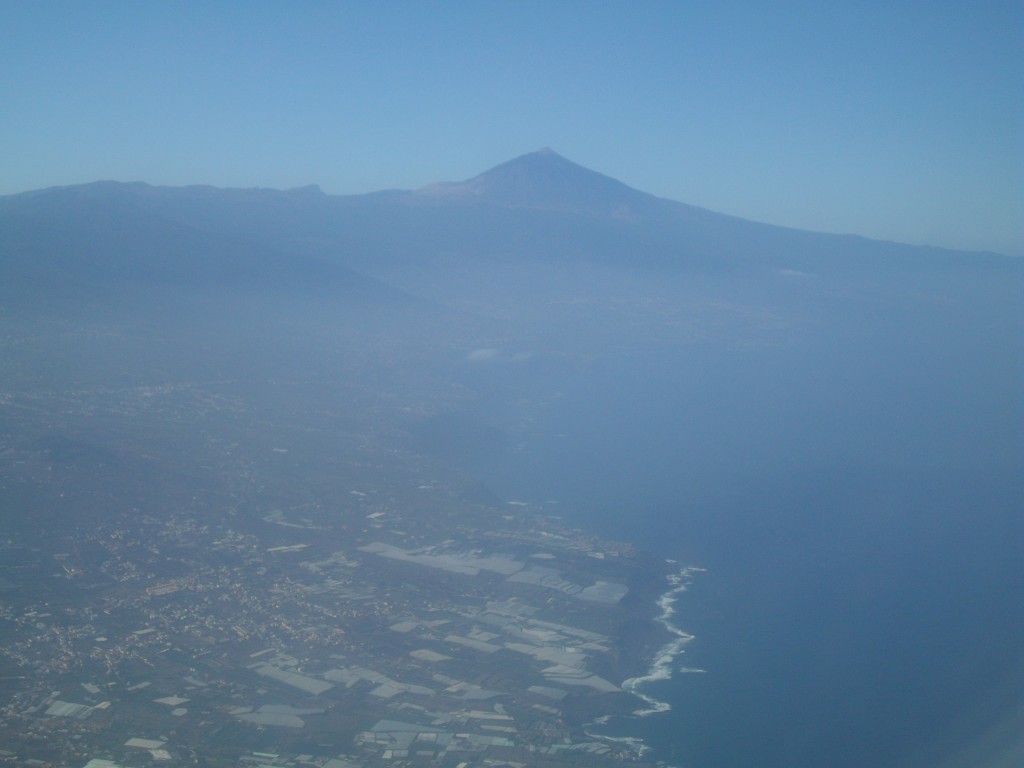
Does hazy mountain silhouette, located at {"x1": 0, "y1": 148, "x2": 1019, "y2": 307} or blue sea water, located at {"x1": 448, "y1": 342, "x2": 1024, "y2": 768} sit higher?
hazy mountain silhouette, located at {"x1": 0, "y1": 148, "x2": 1019, "y2": 307}

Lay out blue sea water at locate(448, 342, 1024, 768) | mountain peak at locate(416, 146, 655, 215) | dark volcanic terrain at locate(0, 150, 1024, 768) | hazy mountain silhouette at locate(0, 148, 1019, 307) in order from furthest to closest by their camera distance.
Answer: mountain peak at locate(416, 146, 655, 215) → hazy mountain silhouette at locate(0, 148, 1019, 307) → blue sea water at locate(448, 342, 1024, 768) → dark volcanic terrain at locate(0, 150, 1024, 768)

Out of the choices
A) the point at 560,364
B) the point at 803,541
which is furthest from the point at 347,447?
the point at 560,364

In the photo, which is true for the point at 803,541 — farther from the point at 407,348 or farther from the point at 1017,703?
the point at 407,348

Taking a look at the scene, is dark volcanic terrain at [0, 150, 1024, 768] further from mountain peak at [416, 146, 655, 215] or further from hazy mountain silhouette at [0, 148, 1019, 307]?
mountain peak at [416, 146, 655, 215]

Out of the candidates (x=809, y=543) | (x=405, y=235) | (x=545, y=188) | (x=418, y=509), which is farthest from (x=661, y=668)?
(x=545, y=188)

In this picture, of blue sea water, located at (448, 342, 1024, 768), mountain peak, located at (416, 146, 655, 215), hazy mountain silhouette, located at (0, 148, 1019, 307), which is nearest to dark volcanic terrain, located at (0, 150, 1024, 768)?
blue sea water, located at (448, 342, 1024, 768)
